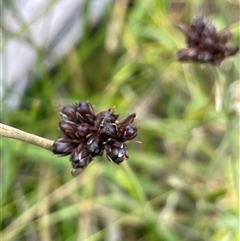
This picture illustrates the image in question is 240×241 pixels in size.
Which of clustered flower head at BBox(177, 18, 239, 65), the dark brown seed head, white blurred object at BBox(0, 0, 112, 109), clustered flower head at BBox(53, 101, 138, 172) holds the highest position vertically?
white blurred object at BBox(0, 0, 112, 109)

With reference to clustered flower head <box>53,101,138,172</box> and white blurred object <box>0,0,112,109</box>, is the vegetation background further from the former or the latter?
clustered flower head <box>53,101,138,172</box>

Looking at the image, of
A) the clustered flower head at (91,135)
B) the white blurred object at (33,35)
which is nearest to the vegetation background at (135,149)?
the white blurred object at (33,35)

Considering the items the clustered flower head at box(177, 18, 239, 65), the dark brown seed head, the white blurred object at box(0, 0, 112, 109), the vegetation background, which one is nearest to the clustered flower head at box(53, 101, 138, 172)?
the dark brown seed head

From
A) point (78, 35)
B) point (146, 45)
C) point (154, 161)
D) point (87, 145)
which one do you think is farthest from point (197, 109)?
point (87, 145)

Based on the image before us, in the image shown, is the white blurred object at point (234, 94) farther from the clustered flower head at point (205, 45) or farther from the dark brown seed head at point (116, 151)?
the dark brown seed head at point (116, 151)

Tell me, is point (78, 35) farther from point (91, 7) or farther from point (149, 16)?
point (149, 16)

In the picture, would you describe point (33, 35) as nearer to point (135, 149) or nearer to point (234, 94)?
point (135, 149)
